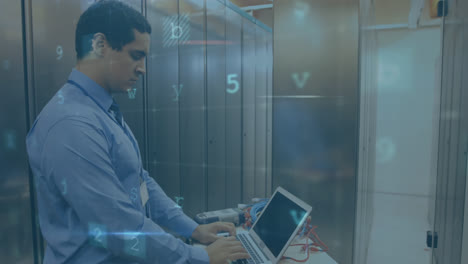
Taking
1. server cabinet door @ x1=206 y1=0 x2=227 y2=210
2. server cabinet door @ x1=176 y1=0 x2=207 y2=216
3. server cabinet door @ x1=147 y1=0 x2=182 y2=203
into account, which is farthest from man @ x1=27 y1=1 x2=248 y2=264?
server cabinet door @ x1=206 y1=0 x2=227 y2=210

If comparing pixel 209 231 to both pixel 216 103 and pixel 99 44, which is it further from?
pixel 216 103

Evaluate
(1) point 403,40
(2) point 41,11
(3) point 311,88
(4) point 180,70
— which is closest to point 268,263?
(3) point 311,88

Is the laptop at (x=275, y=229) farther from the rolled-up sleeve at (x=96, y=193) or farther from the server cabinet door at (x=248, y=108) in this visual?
the server cabinet door at (x=248, y=108)

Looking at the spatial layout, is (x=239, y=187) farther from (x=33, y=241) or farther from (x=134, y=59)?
(x=134, y=59)

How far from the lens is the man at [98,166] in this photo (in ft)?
2.53

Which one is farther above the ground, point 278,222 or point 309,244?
point 278,222

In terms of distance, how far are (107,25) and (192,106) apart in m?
1.84

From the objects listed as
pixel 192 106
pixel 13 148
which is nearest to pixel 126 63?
pixel 13 148

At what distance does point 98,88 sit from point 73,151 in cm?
26

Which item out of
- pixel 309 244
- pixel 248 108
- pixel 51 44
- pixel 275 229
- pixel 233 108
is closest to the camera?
pixel 275 229

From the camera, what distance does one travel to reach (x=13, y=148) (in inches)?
53.6

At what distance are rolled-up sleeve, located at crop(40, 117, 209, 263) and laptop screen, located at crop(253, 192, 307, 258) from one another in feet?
1.43

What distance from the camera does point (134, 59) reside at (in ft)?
3.28

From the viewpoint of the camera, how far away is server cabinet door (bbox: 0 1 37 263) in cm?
132
